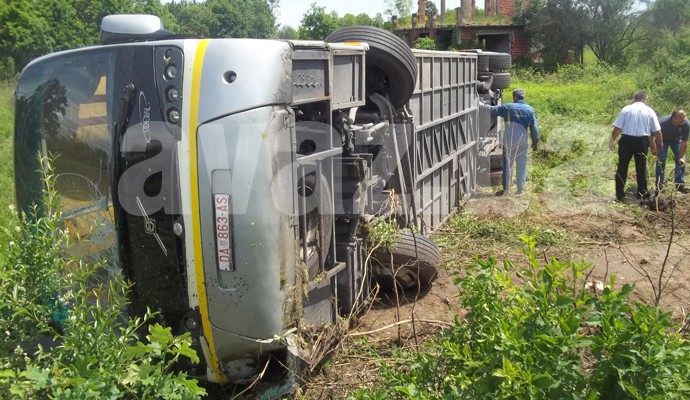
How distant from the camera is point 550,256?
7.39m

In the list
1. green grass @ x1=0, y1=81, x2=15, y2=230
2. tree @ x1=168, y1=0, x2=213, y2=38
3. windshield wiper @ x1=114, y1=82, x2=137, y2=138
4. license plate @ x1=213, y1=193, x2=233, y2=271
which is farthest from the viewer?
tree @ x1=168, y1=0, x2=213, y2=38

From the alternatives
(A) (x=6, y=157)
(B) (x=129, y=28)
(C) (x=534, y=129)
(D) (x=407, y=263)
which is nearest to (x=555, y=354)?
(D) (x=407, y=263)

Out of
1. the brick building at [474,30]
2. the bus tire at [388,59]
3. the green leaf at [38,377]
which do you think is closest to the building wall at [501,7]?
the brick building at [474,30]

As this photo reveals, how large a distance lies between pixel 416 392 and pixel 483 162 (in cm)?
861

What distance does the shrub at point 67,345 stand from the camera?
8.15ft

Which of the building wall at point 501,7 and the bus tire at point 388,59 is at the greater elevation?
the building wall at point 501,7

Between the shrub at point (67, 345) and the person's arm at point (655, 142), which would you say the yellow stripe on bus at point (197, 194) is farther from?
the person's arm at point (655, 142)

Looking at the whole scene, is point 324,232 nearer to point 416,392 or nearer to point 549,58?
point 416,392

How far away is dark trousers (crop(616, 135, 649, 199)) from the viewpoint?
964cm

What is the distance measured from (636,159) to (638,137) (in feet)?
1.22

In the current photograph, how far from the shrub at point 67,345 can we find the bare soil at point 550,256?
4.45 ft

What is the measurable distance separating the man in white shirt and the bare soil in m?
0.32

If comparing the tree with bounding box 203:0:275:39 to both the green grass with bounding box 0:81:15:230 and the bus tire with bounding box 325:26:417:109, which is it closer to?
the green grass with bounding box 0:81:15:230

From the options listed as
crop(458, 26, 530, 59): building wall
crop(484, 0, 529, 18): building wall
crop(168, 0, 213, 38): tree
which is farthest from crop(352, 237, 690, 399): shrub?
crop(168, 0, 213, 38): tree
